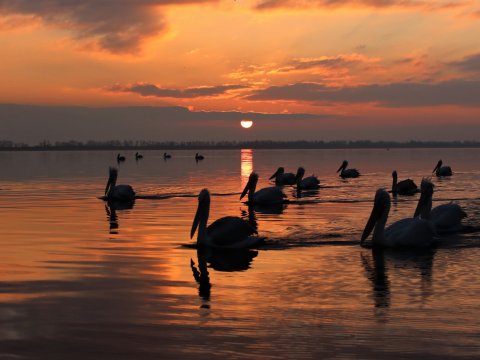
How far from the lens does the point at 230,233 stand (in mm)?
17938

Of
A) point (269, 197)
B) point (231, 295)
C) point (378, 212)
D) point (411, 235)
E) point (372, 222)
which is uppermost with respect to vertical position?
point (378, 212)

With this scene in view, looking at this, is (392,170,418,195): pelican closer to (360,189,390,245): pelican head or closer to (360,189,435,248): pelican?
(360,189,435,248): pelican

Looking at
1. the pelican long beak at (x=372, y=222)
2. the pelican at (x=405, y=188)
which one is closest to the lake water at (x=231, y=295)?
the pelican long beak at (x=372, y=222)

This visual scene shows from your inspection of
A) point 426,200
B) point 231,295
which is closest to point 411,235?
point 426,200

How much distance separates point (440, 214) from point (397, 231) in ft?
11.8

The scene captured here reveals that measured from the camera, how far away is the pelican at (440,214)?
2073 centimetres

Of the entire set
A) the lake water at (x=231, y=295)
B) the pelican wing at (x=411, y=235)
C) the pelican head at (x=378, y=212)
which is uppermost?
the pelican head at (x=378, y=212)

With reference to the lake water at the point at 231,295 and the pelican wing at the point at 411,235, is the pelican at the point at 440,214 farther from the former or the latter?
the pelican wing at the point at 411,235

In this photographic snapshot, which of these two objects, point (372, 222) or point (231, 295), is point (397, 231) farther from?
point (231, 295)

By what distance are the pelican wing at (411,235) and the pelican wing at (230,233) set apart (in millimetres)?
3151

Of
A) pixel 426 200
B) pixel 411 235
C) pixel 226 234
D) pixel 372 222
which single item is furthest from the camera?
pixel 426 200

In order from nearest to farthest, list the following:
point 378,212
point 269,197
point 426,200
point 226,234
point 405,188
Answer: point 226,234 < point 378,212 < point 426,200 < point 269,197 < point 405,188

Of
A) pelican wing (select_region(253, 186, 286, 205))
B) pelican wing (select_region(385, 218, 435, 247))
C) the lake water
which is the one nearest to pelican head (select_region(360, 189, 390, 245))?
pelican wing (select_region(385, 218, 435, 247))

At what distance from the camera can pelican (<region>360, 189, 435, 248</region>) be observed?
1759 cm
